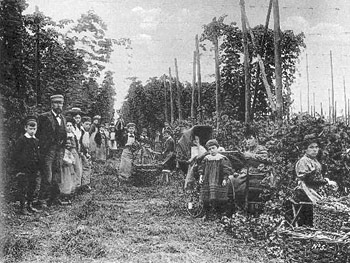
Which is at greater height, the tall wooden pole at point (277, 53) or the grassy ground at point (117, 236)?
the tall wooden pole at point (277, 53)

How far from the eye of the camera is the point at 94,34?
8789mm

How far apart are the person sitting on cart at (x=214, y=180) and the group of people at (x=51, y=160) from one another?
2.49 meters

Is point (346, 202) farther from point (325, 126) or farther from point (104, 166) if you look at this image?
point (104, 166)

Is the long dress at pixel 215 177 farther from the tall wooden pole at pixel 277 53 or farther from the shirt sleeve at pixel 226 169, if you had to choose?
the tall wooden pole at pixel 277 53

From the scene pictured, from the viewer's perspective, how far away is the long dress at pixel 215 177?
7125mm

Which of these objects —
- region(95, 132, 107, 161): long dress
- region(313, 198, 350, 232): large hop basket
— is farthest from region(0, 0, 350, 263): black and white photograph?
region(95, 132, 107, 161): long dress

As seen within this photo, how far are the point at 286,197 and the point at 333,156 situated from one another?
1.22m

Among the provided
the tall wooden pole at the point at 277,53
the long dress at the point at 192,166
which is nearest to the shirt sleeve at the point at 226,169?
the long dress at the point at 192,166

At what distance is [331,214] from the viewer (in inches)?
187

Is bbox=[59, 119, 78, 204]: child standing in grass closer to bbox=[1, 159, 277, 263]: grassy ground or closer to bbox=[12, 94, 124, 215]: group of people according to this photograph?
bbox=[12, 94, 124, 215]: group of people

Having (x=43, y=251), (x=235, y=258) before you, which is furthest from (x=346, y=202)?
(x=43, y=251)

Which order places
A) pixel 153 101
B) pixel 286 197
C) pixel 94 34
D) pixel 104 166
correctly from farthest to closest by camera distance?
pixel 153 101 < pixel 104 166 < pixel 94 34 < pixel 286 197

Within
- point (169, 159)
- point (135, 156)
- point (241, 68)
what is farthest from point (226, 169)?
Answer: point (241, 68)

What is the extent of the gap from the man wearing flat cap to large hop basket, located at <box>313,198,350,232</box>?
4.37 meters
